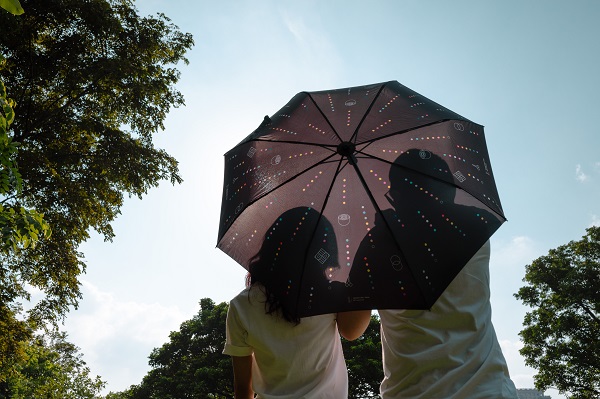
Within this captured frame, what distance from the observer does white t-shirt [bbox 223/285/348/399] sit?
185 centimetres

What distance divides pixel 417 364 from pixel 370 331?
65.5ft

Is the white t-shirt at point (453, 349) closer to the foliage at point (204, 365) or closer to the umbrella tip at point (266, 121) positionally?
the umbrella tip at point (266, 121)

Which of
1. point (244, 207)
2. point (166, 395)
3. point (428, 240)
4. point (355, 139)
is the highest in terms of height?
point (166, 395)

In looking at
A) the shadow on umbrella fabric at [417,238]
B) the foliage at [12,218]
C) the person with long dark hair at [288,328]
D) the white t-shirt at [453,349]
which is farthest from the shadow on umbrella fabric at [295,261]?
the foliage at [12,218]

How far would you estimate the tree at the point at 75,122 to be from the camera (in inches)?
367

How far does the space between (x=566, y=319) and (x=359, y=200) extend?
62.0 feet

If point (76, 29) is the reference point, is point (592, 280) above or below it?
below

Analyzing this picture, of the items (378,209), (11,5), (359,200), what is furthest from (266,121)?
(11,5)

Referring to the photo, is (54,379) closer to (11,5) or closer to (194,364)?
(194,364)

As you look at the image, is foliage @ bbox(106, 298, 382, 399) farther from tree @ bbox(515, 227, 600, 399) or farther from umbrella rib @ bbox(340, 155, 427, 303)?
umbrella rib @ bbox(340, 155, 427, 303)

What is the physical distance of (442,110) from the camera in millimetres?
2150

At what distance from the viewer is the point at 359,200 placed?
2.09m

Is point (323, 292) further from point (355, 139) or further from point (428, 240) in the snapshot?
point (355, 139)

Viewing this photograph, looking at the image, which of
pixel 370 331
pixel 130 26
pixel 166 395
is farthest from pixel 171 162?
pixel 370 331
